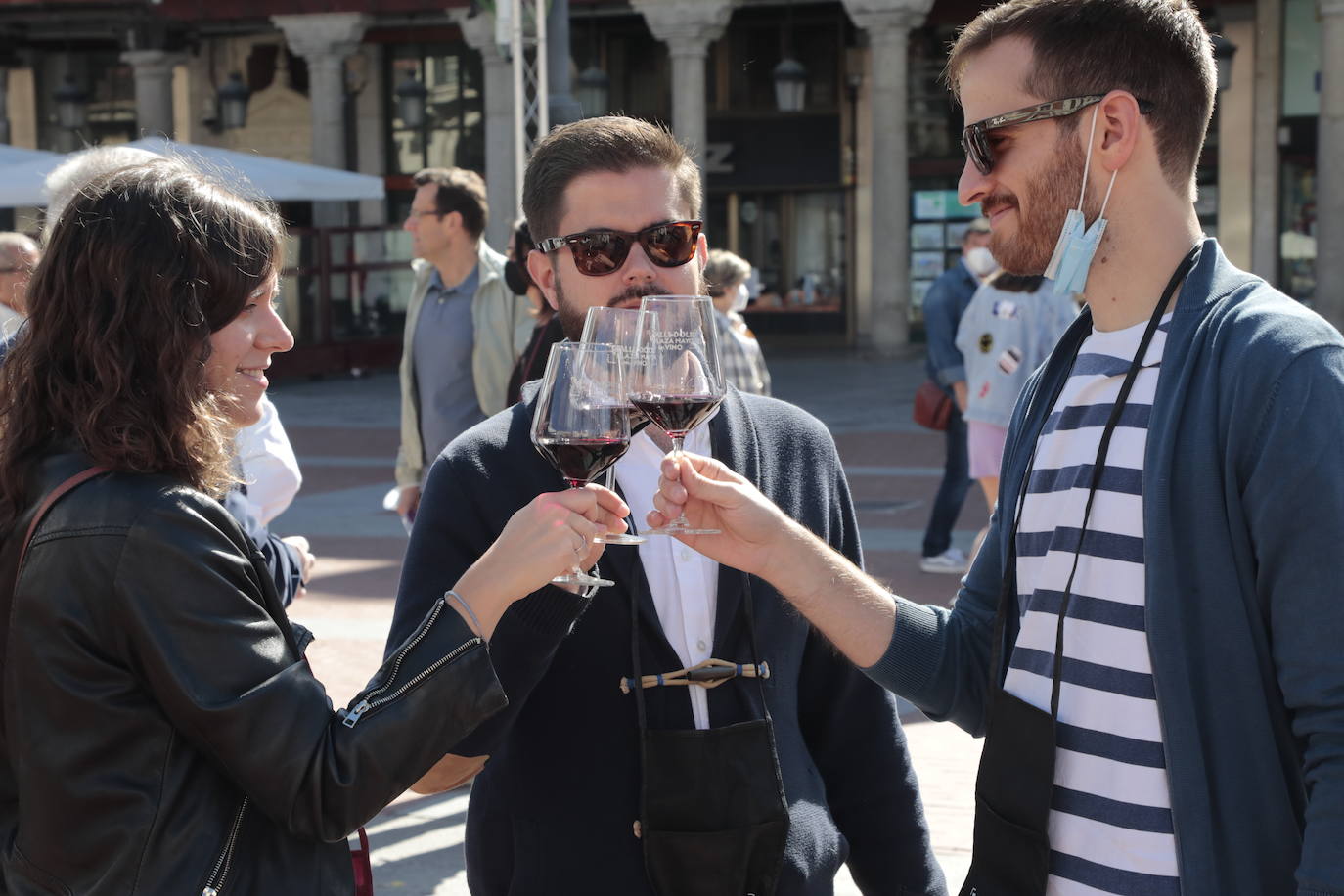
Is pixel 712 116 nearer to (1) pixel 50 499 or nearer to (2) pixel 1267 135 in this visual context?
(2) pixel 1267 135

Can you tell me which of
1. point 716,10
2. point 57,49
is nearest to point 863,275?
point 716,10

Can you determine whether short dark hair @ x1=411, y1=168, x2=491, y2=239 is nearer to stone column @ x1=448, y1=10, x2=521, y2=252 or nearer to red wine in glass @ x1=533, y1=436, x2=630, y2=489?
red wine in glass @ x1=533, y1=436, x2=630, y2=489

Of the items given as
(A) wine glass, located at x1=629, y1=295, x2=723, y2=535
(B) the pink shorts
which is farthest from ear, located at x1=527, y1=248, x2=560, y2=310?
(B) the pink shorts

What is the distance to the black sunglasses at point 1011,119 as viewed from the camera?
2.14 meters

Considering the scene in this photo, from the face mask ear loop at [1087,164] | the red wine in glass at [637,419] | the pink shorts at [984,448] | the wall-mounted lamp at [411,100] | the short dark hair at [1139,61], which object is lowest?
the pink shorts at [984,448]

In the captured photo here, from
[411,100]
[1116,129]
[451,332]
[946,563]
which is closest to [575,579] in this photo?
[1116,129]

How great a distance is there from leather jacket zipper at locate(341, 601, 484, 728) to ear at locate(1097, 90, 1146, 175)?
1.09 m

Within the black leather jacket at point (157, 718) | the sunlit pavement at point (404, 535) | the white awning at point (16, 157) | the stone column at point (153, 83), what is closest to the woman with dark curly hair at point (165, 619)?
the black leather jacket at point (157, 718)

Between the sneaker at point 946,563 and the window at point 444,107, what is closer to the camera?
the sneaker at point 946,563

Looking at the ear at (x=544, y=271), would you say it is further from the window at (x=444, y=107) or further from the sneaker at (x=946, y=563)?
the window at (x=444, y=107)

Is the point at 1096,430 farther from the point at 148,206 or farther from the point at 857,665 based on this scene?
the point at 148,206

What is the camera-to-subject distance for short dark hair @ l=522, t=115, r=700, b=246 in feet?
8.75

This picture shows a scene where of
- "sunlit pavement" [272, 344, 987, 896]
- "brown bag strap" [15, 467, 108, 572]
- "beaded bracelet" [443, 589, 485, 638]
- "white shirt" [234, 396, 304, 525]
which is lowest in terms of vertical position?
"sunlit pavement" [272, 344, 987, 896]

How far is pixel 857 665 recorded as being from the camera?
236 cm
